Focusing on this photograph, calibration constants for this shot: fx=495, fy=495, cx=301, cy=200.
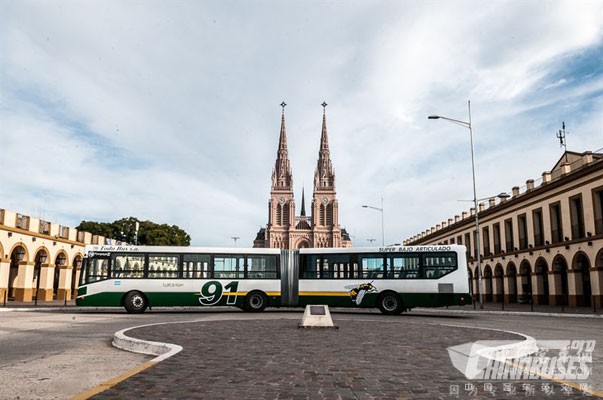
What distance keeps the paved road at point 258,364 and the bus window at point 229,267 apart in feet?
30.4

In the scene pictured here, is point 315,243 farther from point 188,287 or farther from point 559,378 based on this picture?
point 559,378

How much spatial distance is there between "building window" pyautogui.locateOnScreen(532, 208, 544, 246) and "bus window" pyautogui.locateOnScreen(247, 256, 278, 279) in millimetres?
22342

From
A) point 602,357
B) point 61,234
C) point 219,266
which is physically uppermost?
point 61,234

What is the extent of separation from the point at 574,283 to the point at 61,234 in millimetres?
36129

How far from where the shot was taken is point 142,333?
1138 centimetres

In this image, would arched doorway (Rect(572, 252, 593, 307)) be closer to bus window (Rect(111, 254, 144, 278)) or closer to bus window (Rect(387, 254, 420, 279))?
bus window (Rect(387, 254, 420, 279))

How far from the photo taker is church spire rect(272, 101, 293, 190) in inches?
5197

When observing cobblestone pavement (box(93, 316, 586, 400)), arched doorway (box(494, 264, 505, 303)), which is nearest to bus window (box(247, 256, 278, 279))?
cobblestone pavement (box(93, 316, 586, 400))

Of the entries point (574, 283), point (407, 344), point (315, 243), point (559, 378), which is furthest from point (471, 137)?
point (315, 243)

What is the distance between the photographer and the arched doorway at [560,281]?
3284 centimetres

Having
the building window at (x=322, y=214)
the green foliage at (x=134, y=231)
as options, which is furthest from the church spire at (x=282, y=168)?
the green foliage at (x=134, y=231)

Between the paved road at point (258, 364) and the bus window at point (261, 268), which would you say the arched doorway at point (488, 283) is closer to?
the bus window at point (261, 268)

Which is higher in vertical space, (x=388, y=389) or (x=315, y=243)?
(x=315, y=243)

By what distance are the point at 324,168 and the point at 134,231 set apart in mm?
75136
